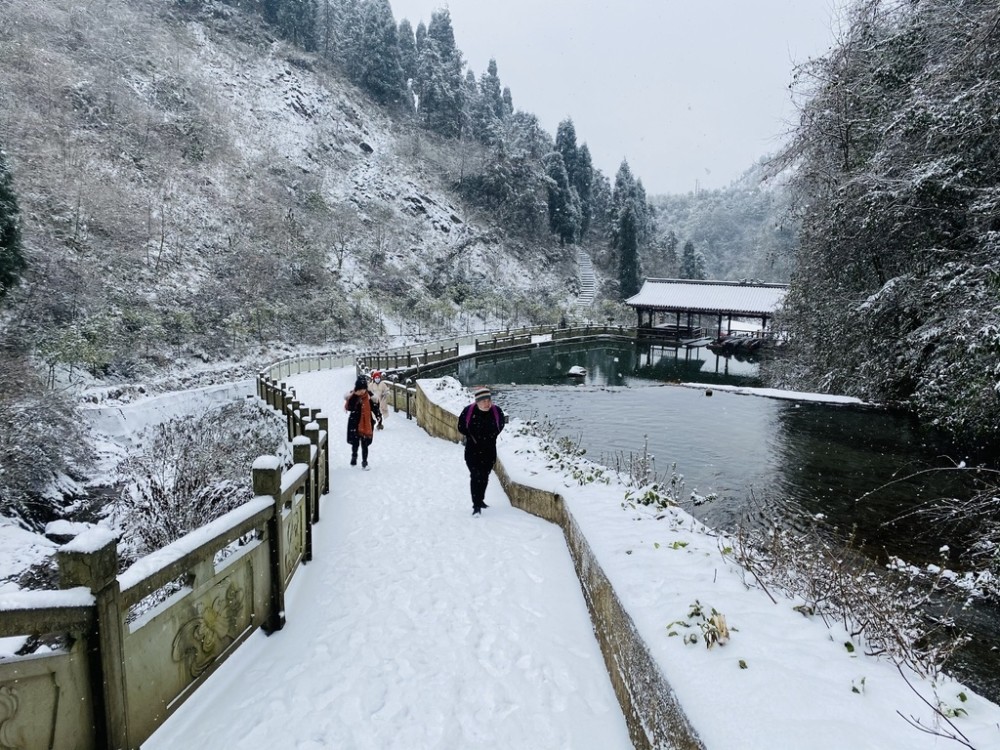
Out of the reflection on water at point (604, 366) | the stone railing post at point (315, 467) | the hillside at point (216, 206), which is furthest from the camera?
the reflection on water at point (604, 366)

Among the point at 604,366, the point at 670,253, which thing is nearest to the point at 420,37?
the point at 670,253

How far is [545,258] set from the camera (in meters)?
61.9

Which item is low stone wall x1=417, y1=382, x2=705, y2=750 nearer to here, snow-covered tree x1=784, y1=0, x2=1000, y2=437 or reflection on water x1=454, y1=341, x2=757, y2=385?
snow-covered tree x1=784, y1=0, x2=1000, y2=437

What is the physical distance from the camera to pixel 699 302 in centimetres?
4238

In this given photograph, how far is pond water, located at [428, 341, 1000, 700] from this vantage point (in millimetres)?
7598

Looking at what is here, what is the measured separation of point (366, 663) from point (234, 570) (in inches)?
41.4

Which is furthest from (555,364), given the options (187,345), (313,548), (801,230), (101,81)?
(101,81)

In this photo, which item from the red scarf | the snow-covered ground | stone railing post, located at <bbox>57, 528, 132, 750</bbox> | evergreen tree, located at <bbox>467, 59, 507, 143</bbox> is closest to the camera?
stone railing post, located at <bbox>57, 528, 132, 750</bbox>

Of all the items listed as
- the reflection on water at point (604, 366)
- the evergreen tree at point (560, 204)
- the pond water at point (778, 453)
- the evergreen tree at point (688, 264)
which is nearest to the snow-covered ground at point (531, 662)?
the pond water at point (778, 453)

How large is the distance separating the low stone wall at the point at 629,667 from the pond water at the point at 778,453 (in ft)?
10.8

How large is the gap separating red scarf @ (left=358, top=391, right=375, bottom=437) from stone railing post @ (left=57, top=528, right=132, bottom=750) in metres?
6.24

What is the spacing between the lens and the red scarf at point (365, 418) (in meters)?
8.41

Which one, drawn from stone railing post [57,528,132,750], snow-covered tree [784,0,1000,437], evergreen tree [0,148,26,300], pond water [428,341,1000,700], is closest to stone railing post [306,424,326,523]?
stone railing post [57,528,132,750]

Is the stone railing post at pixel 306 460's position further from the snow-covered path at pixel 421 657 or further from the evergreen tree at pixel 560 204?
the evergreen tree at pixel 560 204
